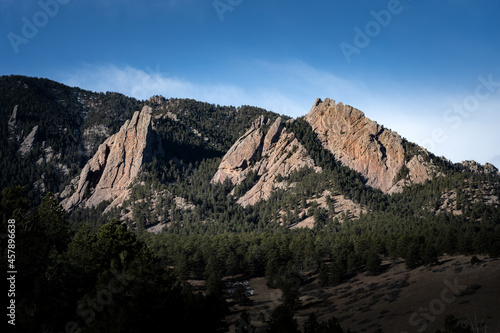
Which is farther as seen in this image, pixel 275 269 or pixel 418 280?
pixel 275 269

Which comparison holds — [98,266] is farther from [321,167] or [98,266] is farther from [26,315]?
[321,167]

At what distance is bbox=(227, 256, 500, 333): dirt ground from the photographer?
156ft

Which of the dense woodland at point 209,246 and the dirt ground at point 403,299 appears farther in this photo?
the dirt ground at point 403,299

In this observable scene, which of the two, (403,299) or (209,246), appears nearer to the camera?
(403,299)

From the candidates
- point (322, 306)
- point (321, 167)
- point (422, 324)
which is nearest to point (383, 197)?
point (321, 167)

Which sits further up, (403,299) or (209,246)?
(209,246)

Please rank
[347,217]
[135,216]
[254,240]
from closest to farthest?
[254,240]
[347,217]
[135,216]

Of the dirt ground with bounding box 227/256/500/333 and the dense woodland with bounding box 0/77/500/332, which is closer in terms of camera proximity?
the dense woodland with bounding box 0/77/500/332

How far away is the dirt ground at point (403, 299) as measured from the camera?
47.6 meters

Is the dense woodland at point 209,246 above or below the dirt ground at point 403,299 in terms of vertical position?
above

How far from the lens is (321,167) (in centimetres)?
19412

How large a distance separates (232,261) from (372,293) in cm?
3535

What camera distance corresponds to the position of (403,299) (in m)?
59.1

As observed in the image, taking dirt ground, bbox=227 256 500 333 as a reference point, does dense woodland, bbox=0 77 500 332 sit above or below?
above
